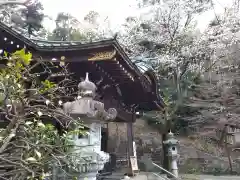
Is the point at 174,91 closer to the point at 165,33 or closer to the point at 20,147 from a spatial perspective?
the point at 165,33

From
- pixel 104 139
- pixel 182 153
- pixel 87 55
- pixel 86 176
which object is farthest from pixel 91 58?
pixel 182 153

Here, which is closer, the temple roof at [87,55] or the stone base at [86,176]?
the stone base at [86,176]

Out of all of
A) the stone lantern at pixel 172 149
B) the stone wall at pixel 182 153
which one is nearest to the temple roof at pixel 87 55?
the stone lantern at pixel 172 149

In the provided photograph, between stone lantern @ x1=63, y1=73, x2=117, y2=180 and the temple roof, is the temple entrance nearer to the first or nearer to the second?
the temple roof

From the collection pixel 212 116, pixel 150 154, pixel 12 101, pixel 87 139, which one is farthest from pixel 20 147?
pixel 150 154

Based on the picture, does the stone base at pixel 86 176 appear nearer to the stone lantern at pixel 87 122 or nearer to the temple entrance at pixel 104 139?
the stone lantern at pixel 87 122

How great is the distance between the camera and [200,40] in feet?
55.7

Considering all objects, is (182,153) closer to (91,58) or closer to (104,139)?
(104,139)

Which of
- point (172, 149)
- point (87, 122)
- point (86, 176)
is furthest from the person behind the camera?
point (172, 149)

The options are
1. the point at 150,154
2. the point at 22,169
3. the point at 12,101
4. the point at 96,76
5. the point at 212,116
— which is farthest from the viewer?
the point at 150,154

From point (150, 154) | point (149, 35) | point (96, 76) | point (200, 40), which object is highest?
point (149, 35)

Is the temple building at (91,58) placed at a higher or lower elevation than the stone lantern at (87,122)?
higher

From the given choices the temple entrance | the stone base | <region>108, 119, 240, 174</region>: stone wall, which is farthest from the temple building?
<region>108, 119, 240, 174</region>: stone wall

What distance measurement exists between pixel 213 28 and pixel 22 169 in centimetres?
1727
